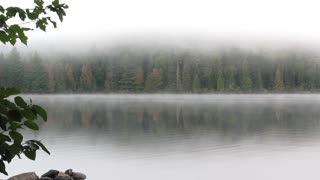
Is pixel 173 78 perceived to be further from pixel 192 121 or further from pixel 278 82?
pixel 192 121

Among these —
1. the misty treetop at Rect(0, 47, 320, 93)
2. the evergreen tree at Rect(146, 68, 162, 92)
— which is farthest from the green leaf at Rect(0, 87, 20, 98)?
the evergreen tree at Rect(146, 68, 162, 92)

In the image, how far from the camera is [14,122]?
2.38 m

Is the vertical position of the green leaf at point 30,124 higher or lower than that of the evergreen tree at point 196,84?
higher

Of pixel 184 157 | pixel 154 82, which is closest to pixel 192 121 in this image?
pixel 184 157

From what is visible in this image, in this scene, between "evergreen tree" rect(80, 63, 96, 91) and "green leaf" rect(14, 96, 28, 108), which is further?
"evergreen tree" rect(80, 63, 96, 91)

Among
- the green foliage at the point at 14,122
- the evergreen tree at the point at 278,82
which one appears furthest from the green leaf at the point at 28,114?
the evergreen tree at the point at 278,82

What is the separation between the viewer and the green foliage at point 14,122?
236cm

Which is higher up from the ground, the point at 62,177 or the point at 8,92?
the point at 8,92

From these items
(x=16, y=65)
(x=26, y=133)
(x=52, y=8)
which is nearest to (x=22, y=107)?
(x=52, y=8)

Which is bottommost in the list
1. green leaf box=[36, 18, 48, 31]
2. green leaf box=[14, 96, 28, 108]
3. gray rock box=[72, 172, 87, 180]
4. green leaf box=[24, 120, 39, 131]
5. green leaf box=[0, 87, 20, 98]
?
gray rock box=[72, 172, 87, 180]

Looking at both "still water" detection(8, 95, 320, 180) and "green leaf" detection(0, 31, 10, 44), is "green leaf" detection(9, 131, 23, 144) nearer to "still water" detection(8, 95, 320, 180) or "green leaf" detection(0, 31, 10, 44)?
"green leaf" detection(0, 31, 10, 44)

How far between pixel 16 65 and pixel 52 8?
160366 millimetres

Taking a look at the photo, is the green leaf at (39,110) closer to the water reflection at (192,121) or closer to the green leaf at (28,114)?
the green leaf at (28,114)

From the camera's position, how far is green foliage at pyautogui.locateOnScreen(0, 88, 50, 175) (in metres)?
2.36
